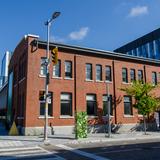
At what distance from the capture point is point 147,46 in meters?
74.9

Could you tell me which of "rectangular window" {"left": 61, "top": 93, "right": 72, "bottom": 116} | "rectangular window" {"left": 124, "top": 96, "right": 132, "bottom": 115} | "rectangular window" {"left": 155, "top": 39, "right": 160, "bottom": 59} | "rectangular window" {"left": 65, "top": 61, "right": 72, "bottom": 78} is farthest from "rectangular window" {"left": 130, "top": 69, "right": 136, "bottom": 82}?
"rectangular window" {"left": 155, "top": 39, "right": 160, "bottom": 59}

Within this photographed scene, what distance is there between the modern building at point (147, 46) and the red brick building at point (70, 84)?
40.2m

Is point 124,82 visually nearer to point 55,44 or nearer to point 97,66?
point 97,66

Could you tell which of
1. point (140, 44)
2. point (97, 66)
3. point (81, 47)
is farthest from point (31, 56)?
point (140, 44)

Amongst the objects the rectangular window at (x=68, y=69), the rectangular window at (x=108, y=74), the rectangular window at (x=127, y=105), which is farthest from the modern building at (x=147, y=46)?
the rectangular window at (x=68, y=69)

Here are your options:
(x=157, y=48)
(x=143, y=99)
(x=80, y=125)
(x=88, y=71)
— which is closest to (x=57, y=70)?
(x=88, y=71)

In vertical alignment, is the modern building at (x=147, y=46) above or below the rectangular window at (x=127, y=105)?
above

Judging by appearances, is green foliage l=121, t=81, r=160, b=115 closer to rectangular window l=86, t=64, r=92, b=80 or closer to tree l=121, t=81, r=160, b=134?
tree l=121, t=81, r=160, b=134

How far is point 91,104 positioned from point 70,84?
11.2 ft

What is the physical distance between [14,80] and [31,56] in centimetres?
870

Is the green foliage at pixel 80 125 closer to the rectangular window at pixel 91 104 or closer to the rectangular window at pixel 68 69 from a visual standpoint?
the rectangular window at pixel 91 104

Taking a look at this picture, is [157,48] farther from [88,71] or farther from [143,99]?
[143,99]

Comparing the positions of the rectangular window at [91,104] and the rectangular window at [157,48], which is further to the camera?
the rectangular window at [157,48]

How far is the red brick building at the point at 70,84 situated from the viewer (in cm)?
2594
